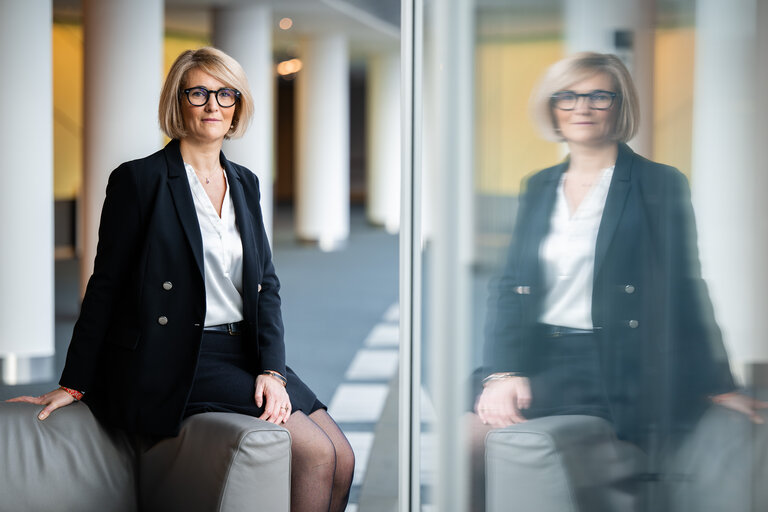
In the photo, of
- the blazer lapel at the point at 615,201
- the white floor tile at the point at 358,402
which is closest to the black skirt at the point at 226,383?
the blazer lapel at the point at 615,201

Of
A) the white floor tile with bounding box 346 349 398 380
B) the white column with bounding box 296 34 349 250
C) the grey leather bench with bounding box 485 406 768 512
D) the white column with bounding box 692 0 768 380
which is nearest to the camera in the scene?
the white column with bounding box 692 0 768 380

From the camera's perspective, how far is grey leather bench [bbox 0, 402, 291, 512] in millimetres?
2447

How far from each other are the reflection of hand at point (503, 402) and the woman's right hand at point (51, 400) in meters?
1.24

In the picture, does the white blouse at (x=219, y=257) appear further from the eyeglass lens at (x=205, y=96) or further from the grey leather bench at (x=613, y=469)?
the grey leather bench at (x=613, y=469)

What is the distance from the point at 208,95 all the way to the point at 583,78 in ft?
3.95

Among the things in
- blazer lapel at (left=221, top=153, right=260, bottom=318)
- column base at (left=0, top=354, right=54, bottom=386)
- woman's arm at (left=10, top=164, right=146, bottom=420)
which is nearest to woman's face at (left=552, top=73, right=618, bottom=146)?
blazer lapel at (left=221, top=153, right=260, bottom=318)

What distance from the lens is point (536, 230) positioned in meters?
2.18

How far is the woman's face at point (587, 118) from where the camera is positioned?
2.12 m

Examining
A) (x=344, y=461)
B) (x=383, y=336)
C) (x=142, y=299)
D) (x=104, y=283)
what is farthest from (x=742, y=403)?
(x=383, y=336)

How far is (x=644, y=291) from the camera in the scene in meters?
2.15

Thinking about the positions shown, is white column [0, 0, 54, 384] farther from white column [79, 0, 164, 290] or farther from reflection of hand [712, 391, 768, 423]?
reflection of hand [712, 391, 768, 423]

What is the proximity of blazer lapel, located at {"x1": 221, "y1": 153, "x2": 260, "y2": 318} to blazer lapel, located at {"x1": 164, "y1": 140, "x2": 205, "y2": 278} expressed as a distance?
13 centimetres

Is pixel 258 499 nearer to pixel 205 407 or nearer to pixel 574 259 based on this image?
pixel 205 407

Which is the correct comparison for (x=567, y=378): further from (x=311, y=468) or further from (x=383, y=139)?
(x=383, y=139)
